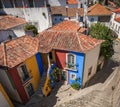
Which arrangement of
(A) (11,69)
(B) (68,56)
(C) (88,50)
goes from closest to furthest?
1. (A) (11,69)
2. (C) (88,50)
3. (B) (68,56)

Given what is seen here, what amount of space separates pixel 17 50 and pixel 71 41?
9062 mm

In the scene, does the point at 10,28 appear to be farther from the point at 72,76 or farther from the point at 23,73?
the point at 72,76

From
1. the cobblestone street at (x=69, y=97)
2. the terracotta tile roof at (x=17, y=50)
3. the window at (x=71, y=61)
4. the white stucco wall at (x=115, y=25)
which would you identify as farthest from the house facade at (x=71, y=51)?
the white stucco wall at (x=115, y=25)

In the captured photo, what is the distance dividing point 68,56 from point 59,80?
21.1 feet

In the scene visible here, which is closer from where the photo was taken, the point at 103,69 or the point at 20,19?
the point at 103,69

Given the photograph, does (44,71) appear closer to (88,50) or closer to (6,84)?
(6,84)

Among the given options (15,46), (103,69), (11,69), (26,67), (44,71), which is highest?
(15,46)

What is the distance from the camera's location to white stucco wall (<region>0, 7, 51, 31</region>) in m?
35.1

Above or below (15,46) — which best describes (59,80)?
below

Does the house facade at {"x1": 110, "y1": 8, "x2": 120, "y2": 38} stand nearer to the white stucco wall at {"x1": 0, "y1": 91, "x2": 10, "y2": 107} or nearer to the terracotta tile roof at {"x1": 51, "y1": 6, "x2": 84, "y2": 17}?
the terracotta tile roof at {"x1": 51, "y1": 6, "x2": 84, "y2": 17}

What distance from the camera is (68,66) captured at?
24141 mm

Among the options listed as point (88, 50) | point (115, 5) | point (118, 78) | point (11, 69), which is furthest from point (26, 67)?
point (115, 5)

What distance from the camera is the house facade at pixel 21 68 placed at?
1981 centimetres

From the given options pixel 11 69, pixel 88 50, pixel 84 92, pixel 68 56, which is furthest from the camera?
pixel 84 92
